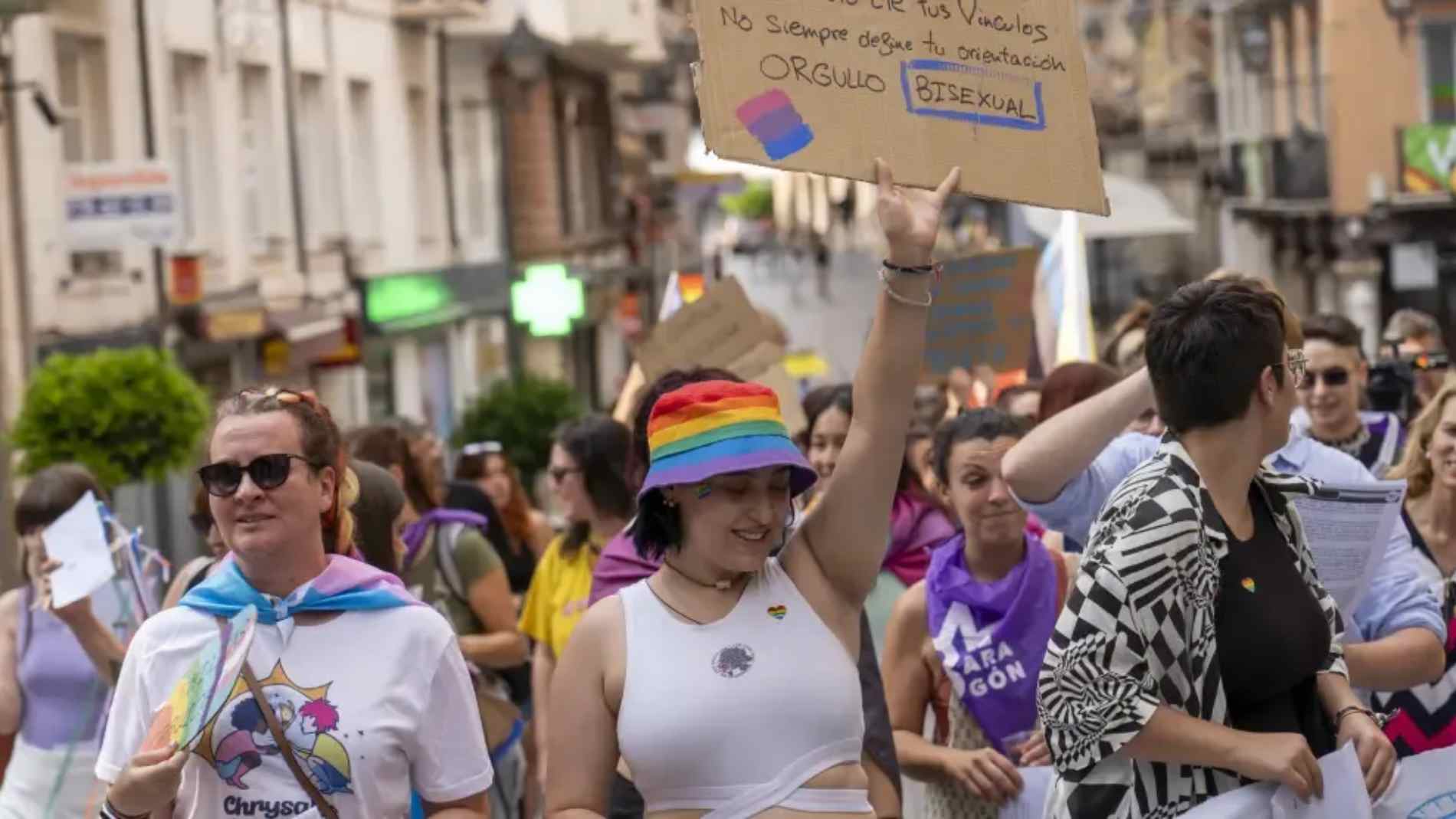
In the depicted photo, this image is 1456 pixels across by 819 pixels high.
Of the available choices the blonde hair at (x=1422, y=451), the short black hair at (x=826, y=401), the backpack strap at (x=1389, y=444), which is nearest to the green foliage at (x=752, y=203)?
the backpack strap at (x=1389, y=444)

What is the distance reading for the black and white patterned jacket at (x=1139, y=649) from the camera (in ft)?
14.4

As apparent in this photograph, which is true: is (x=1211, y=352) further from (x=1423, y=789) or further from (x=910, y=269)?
(x=1423, y=789)

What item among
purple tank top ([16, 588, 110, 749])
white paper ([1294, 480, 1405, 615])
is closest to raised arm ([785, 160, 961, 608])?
white paper ([1294, 480, 1405, 615])

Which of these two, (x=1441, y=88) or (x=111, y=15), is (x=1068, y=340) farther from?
(x=1441, y=88)

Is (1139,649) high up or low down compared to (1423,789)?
up

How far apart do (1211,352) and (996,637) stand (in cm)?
218

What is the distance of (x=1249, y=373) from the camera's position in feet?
14.8

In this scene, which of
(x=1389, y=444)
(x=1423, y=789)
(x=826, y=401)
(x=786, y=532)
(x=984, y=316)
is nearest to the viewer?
(x=1423, y=789)

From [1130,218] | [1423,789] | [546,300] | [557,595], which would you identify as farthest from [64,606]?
[1130,218]

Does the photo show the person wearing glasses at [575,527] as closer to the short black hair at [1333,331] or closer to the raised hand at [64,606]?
the raised hand at [64,606]

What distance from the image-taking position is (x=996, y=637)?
6.59 meters

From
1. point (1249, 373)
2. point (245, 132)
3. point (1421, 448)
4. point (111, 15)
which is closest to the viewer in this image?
point (1249, 373)

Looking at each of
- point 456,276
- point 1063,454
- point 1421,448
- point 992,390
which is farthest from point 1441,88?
point 1063,454

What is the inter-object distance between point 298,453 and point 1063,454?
1.30 metres
